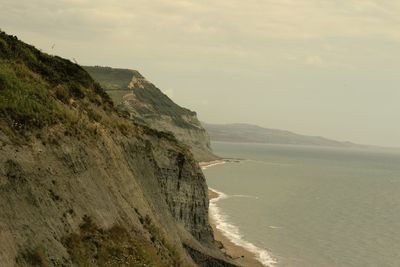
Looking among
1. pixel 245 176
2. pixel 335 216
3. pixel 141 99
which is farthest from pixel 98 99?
pixel 141 99

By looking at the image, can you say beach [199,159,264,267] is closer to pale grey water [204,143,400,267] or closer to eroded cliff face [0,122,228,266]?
pale grey water [204,143,400,267]

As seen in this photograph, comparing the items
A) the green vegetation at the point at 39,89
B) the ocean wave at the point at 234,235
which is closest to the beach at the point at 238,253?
the ocean wave at the point at 234,235

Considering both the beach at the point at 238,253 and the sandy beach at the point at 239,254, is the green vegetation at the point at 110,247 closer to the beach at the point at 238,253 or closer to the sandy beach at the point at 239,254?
the beach at the point at 238,253

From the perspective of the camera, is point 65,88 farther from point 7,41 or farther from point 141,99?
point 141,99

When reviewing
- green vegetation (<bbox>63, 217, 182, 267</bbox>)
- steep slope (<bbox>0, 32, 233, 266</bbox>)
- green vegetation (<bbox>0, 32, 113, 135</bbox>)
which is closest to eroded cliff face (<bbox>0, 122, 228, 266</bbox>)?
steep slope (<bbox>0, 32, 233, 266</bbox>)

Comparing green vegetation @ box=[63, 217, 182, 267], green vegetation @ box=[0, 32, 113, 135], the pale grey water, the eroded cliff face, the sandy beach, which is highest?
green vegetation @ box=[0, 32, 113, 135]

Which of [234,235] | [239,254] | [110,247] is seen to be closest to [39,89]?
[110,247]

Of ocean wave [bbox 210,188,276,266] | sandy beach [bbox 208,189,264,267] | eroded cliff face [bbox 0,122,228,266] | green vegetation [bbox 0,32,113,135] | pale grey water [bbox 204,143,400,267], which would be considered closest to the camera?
eroded cliff face [bbox 0,122,228,266]
